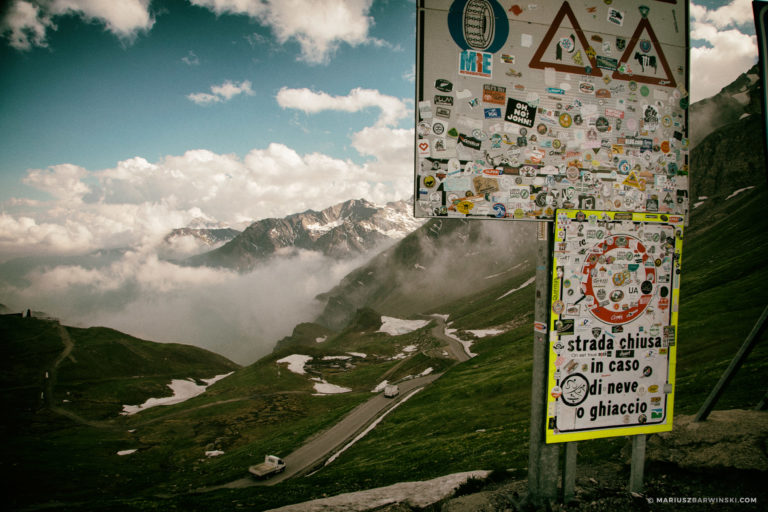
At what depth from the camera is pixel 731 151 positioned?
519 feet

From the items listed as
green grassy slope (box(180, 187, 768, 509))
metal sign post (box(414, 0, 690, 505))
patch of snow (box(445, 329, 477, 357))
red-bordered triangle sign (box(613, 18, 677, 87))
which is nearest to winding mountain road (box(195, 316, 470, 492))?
green grassy slope (box(180, 187, 768, 509))

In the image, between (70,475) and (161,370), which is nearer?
(70,475)

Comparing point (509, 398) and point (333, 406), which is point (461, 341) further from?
point (509, 398)

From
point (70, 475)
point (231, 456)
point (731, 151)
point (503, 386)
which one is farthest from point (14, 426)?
point (731, 151)

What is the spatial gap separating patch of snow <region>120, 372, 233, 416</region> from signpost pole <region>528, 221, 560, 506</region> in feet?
369

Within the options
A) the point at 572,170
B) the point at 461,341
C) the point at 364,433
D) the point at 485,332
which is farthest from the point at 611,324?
the point at 485,332

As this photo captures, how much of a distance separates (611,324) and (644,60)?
5.01 meters

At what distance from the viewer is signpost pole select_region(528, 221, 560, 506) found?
6184mm

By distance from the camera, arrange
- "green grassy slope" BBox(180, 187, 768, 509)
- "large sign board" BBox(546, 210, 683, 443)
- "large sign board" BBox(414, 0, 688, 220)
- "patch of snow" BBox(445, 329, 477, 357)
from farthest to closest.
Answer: "patch of snow" BBox(445, 329, 477, 357) → "green grassy slope" BBox(180, 187, 768, 509) → "large sign board" BBox(546, 210, 683, 443) → "large sign board" BBox(414, 0, 688, 220)

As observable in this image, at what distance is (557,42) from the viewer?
20.8 ft

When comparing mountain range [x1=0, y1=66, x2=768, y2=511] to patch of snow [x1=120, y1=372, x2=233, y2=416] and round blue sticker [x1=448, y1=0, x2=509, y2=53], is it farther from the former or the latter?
round blue sticker [x1=448, y1=0, x2=509, y2=53]

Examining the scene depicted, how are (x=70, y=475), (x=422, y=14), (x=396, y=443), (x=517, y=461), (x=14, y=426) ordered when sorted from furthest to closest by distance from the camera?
(x=14, y=426) → (x=70, y=475) → (x=396, y=443) → (x=517, y=461) → (x=422, y=14)

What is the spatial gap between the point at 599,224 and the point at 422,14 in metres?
4.78

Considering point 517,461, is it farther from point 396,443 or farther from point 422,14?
point 396,443
